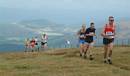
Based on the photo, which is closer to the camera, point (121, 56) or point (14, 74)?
point (14, 74)

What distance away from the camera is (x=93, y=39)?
134ft

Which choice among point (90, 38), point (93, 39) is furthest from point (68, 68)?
point (93, 39)

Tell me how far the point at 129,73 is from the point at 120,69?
4.93 feet

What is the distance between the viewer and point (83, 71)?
33250 mm

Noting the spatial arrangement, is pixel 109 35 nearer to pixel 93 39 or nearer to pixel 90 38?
pixel 90 38

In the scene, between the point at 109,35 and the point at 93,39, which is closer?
Answer: the point at 109,35

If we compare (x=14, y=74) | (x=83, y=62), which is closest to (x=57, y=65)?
(x=83, y=62)

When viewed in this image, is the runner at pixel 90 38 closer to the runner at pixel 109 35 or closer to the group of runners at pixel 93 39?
the group of runners at pixel 93 39

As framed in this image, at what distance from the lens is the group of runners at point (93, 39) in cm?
3653

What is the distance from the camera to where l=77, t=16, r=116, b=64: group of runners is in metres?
36.5

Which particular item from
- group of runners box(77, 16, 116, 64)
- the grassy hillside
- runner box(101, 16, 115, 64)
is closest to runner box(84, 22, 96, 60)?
group of runners box(77, 16, 116, 64)

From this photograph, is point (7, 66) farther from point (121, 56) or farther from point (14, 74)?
point (121, 56)

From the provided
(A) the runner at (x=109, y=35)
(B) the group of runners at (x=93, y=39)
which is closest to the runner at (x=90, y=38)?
(B) the group of runners at (x=93, y=39)

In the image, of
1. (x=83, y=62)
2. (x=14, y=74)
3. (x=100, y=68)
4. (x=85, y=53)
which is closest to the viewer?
(x=14, y=74)
